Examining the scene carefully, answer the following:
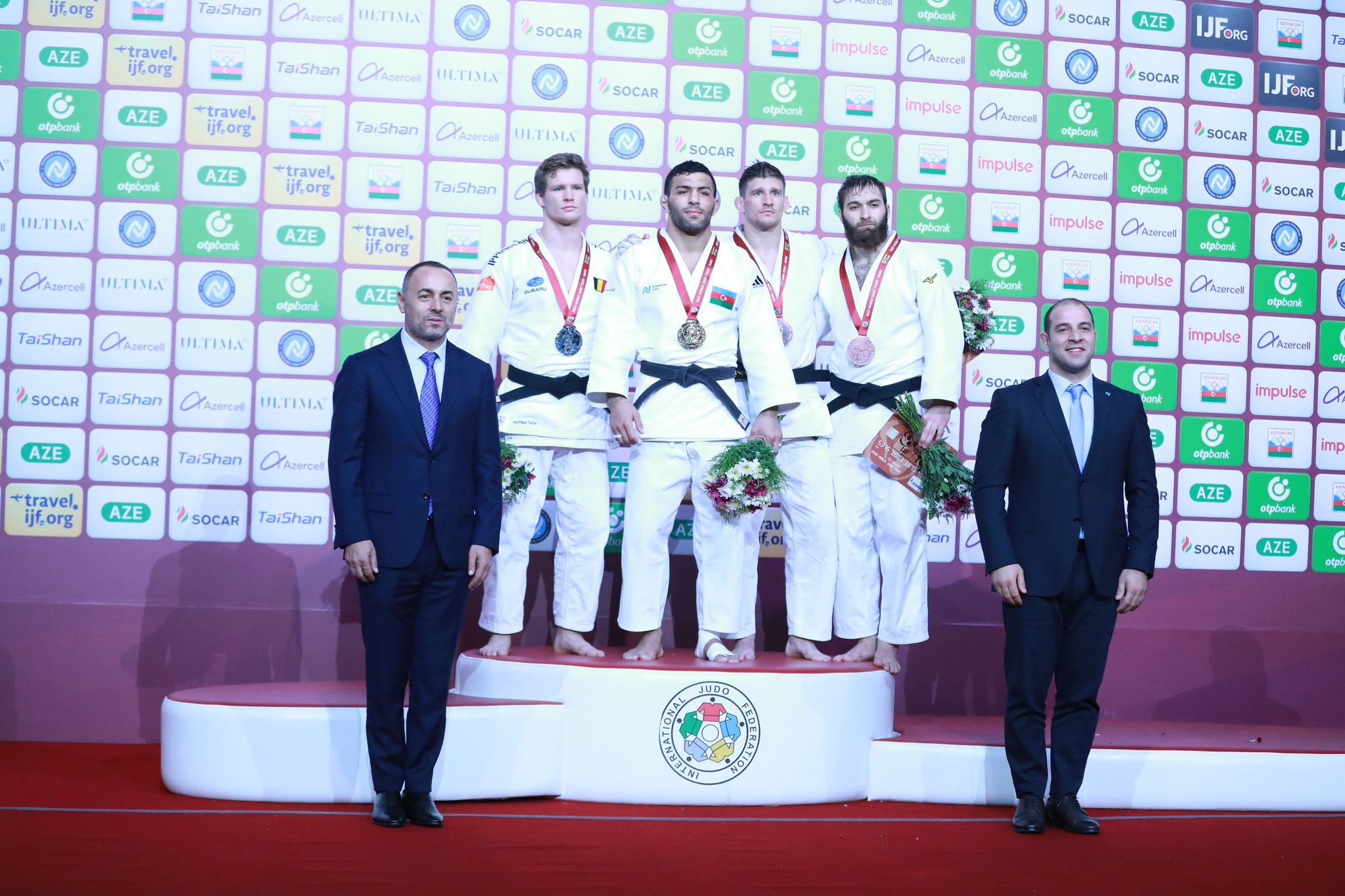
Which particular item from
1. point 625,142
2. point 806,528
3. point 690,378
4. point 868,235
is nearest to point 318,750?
point 690,378

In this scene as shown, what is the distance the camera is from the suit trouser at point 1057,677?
375cm

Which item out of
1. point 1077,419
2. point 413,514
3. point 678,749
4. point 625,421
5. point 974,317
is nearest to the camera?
point 413,514

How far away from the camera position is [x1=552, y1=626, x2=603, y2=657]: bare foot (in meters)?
4.36

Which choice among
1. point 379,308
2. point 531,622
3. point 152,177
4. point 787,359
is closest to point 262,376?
point 379,308

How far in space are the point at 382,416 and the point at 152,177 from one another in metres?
2.48

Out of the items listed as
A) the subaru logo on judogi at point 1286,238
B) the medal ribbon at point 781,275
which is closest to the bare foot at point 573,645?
the medal ribbon at point 781,275

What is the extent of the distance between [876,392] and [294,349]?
266cm

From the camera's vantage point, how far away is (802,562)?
4461 mm

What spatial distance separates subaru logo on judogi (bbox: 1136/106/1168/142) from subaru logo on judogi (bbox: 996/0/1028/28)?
2.52ft

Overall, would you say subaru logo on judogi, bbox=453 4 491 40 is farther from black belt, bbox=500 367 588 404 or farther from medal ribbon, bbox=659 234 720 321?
black belt, bbox=500 367 588 404

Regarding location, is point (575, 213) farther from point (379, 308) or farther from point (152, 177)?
point (152, 177)

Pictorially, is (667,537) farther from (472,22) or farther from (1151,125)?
(1151,125)

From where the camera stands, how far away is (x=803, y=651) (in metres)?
4.45

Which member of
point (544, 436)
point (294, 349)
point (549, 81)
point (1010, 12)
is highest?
point (1010, 12)
